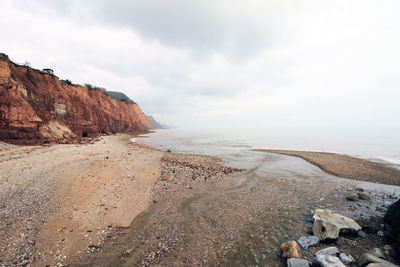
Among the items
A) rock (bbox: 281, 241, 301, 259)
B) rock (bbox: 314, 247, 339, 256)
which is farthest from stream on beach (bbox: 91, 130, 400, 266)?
rock (bbox: 314, 247, 339, 256)

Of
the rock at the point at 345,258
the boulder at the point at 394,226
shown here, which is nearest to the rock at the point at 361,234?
the boulder at the point at 394,226

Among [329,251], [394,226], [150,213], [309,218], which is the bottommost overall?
[150,213]

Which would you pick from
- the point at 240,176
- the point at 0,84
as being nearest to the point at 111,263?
the point at 240,176

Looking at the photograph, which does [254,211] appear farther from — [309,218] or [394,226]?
[394,226]

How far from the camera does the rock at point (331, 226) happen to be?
5.00 metres

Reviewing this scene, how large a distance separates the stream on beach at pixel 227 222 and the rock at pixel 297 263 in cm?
32

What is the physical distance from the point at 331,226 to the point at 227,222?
3.77 meters

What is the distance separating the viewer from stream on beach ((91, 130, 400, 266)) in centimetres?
441

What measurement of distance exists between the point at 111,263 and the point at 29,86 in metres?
31.8

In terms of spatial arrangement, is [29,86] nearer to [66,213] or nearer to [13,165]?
[13,165]

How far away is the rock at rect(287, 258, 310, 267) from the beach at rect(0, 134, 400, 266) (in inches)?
18.9

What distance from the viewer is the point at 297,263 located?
393cm

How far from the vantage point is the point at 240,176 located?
40.7ft

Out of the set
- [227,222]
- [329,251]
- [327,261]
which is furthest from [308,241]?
[227,222]
